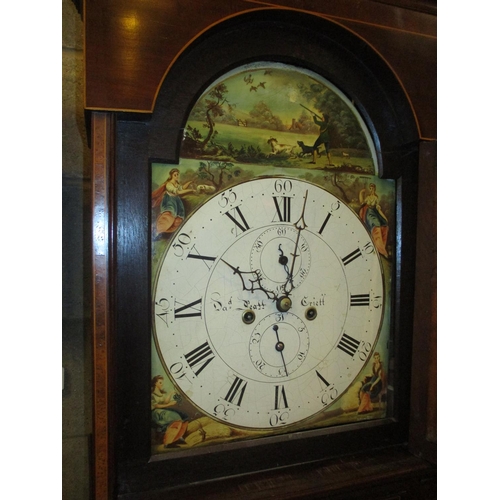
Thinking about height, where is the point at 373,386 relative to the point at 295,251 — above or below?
below

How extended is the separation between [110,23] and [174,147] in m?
0.26

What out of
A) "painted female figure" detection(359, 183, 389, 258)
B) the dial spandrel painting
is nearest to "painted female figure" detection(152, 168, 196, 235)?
the dial spandrel painting

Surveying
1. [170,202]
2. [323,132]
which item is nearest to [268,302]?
[170,202]

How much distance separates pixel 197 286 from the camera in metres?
1.01

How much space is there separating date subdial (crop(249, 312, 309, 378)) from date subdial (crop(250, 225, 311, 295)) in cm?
8

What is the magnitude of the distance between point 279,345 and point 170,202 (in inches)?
16.5

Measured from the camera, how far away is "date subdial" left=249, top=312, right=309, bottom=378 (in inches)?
41.8

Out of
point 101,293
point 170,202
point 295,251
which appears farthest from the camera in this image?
point 295,251

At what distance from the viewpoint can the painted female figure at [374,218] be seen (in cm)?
116

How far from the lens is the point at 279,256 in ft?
3.52

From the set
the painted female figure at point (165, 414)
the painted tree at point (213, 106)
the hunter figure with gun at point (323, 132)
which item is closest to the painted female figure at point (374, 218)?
the hunter figure with gun at point (323, 132)

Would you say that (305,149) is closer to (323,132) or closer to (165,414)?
(323,132)

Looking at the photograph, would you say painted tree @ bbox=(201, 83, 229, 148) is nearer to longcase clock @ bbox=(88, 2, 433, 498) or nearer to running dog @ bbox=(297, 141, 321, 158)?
longcase clock @ bbox=(88, 2, 433, 498)

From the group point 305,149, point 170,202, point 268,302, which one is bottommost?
point 268,302
